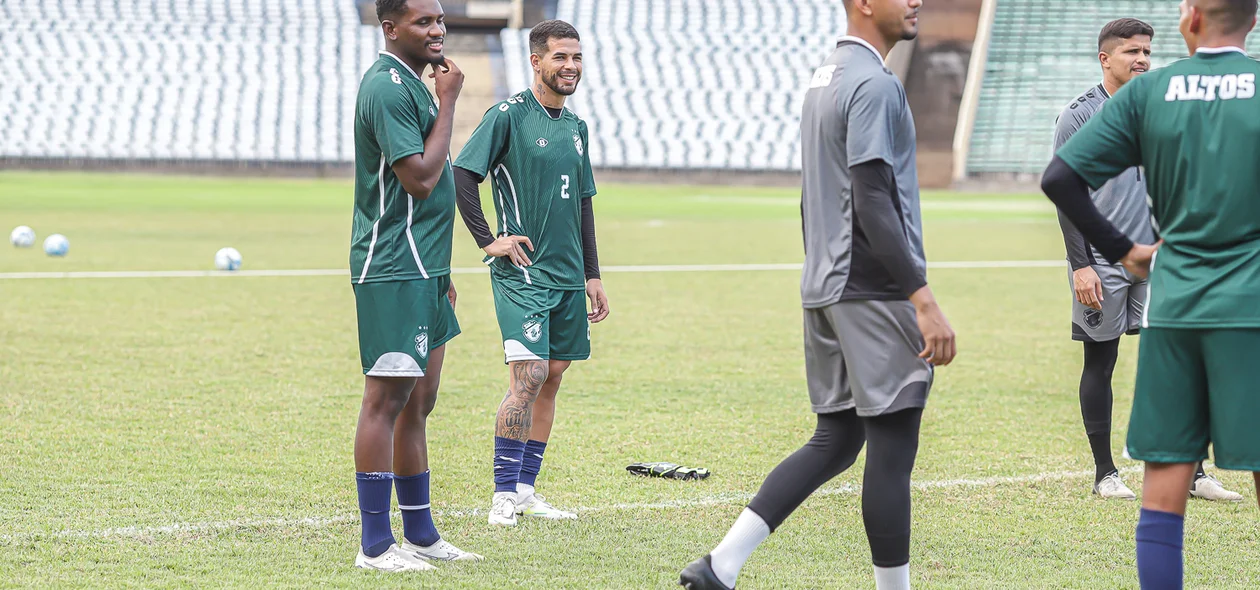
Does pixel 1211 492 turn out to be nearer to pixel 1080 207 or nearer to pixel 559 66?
pixel 1080 207

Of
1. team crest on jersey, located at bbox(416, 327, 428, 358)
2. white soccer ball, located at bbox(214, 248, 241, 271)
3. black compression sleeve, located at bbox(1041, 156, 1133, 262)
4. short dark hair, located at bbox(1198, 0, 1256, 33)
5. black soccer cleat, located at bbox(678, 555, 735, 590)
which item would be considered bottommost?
white soccer ball, located at bbox(214, 248, 241, 271)

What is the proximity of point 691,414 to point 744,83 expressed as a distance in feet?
143

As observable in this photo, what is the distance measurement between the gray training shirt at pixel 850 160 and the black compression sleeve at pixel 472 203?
1.94 m

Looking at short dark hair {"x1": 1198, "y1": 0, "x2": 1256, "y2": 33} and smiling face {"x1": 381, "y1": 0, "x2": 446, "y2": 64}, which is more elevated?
short dark hair {"x1": 1198, "y1": 0, "x2": 1256, "y2": 33}

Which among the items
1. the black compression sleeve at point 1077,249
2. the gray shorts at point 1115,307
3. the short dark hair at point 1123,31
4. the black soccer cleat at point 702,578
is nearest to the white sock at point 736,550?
the black soccer cleat at point 702,578

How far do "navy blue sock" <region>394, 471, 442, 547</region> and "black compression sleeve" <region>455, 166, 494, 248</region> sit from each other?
44.1 inches

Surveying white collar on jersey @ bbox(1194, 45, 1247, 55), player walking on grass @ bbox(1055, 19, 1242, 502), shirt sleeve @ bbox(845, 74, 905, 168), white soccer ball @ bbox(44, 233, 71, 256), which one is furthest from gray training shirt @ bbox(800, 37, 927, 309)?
white soccer ball @ bbox(44, 233, 71, 256)

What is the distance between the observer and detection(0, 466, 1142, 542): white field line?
5.09m

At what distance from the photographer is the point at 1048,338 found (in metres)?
11.3

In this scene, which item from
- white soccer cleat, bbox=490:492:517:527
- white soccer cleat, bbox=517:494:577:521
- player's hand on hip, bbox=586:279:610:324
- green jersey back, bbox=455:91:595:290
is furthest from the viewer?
player's hand on hip, bbox=586:279:610:324

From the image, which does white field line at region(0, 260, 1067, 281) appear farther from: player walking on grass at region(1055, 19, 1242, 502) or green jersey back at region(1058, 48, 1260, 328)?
green jersey back at region(1058, 48, 1260, 328)

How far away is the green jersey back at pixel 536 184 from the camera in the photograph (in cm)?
563

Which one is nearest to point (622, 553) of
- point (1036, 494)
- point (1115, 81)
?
point (1036, 494)

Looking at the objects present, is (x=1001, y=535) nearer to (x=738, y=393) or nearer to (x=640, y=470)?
(x=640, y=470)
